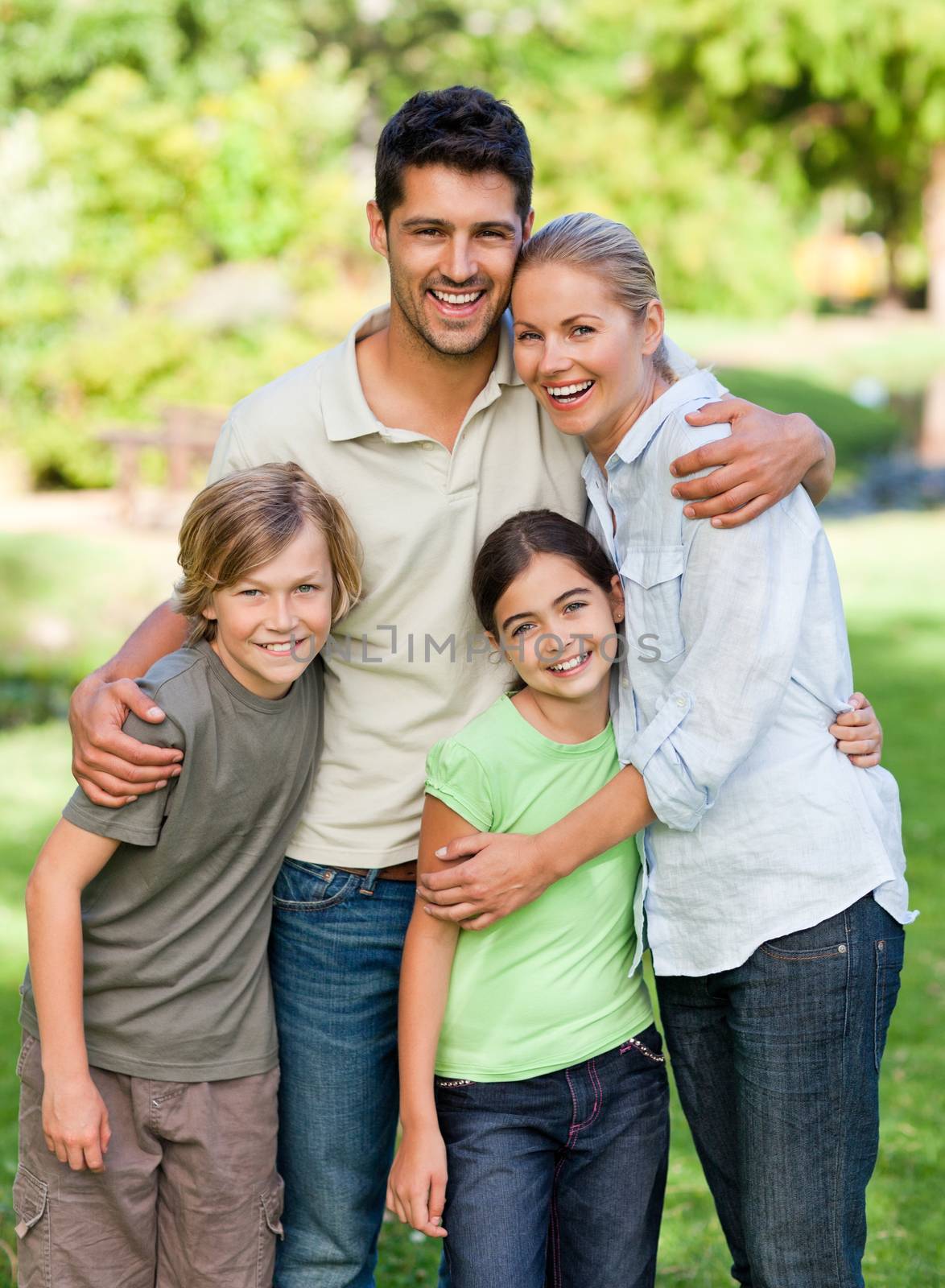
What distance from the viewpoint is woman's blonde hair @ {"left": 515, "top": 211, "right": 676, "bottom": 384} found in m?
2.29

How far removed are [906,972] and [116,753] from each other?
339 centimetres

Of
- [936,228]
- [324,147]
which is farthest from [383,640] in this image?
[936,228]

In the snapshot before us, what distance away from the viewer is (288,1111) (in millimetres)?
2520

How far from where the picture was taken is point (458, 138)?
2.43 meters

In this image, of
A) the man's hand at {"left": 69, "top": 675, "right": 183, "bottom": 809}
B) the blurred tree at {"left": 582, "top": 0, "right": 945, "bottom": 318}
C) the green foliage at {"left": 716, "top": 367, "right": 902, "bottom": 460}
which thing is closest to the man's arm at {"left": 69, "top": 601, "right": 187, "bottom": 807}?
the man's hand at {"left": 69, "top": 675, "right": 183, "bottom": 809}

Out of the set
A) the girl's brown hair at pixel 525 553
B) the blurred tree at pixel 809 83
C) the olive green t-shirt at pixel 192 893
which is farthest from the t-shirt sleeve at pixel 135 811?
the blurred tree at pixel 809 83

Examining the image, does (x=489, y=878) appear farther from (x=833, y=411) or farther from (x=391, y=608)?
(x=833, y=411)

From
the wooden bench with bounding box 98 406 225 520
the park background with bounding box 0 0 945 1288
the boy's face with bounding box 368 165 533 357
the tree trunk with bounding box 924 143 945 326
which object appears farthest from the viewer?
the tree trunk with bounding box 924 143 945 326

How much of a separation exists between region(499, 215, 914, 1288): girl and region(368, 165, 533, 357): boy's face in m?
0.12

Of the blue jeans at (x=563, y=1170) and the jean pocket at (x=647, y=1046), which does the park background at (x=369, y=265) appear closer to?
the blue jeans at (x=563, y=1170)

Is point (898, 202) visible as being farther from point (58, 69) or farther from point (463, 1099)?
point (463, 1099)

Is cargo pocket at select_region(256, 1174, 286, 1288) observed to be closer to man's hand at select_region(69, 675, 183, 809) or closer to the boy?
the boy

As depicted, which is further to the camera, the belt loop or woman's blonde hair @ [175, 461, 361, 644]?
the belt loop

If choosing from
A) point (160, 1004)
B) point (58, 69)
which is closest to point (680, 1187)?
point (160, 1004)
